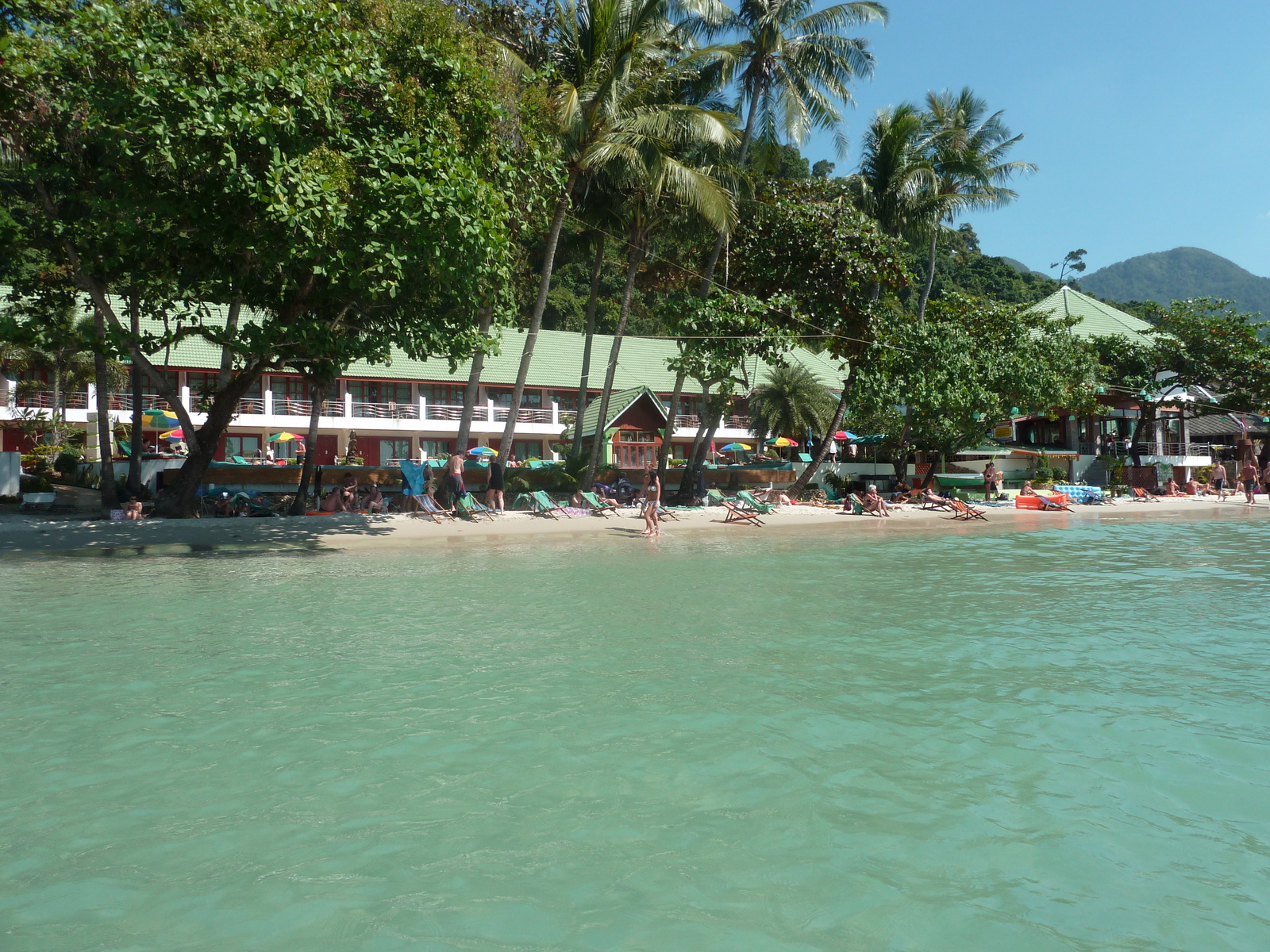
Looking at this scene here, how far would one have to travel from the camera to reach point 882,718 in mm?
5961

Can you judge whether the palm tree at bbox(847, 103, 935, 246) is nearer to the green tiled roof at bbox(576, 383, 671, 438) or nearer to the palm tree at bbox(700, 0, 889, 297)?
the palm tree at bbox(700, 0, 889, 297)

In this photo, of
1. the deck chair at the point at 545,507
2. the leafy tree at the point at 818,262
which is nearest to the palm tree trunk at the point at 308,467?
the deck chair at the point at 545,507

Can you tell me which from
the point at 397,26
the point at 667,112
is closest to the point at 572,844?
the point at 397,26

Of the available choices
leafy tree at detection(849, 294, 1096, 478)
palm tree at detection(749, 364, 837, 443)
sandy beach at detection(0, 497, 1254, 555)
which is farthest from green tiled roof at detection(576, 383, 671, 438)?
sandy beach at detection(0, 497, 1254, 555)

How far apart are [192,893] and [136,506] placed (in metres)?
16.0

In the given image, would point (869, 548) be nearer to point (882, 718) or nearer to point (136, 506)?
point (882, 718)

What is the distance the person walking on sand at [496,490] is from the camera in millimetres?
20270

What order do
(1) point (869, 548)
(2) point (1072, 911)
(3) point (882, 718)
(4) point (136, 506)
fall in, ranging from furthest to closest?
1. (4) point (136, 506)
2. (1) point (869, 548)
3. (3) point (882, 718)
4. (2) point (1072, 911)

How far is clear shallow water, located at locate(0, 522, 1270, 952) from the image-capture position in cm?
363

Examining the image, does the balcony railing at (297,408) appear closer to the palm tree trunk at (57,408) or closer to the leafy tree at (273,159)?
the palm tree trunk at (57,408)

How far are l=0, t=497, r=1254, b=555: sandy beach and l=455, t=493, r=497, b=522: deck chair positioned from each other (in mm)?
371

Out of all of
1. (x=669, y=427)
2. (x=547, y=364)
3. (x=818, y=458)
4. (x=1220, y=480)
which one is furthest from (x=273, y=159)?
(x=1220, y=480)

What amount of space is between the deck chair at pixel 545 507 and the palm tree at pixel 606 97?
60.4 inches

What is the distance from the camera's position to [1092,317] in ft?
150
